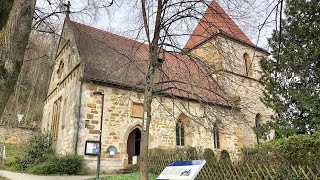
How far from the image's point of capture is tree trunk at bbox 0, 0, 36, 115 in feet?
12.2

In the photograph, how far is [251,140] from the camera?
19875 millimetres

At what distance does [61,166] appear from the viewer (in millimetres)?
11656

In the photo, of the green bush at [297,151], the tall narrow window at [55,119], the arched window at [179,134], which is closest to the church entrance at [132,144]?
the arched window at [179,134]

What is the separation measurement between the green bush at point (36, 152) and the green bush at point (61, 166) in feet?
5.65

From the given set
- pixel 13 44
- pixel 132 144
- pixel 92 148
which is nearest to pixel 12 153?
pixel 132 144

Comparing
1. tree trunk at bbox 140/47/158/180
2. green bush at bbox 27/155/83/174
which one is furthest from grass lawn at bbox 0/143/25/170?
tree trunk at bbox 140/47/158/180

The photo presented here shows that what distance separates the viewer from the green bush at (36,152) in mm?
13547

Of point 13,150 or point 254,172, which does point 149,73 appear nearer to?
point 254,172

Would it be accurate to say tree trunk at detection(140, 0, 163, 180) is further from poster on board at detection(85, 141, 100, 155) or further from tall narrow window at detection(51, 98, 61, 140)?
tall narrow window at detection(51, 98, 61, 140)

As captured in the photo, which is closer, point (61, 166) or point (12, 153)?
point (61, 166)

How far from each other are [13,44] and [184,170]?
3.15 m

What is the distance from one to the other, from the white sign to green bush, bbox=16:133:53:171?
10625mm

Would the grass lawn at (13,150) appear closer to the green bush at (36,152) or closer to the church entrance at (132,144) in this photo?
the green bush at (36,152)

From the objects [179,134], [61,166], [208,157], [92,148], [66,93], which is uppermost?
[66,93]
